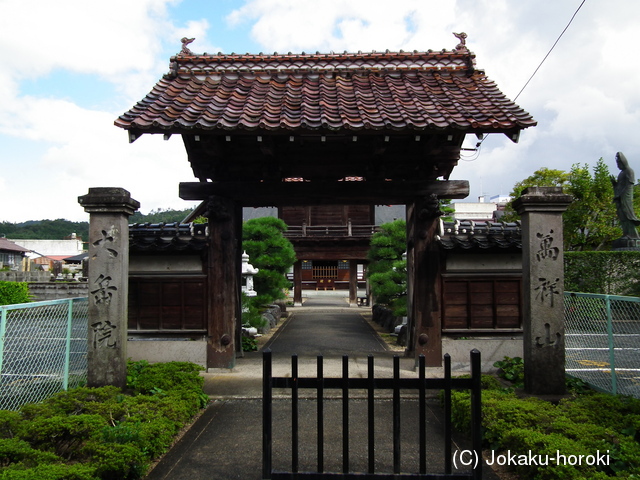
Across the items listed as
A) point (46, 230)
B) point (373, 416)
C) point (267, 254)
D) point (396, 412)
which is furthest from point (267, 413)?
point (46, 230)

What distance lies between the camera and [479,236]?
8.24 meters

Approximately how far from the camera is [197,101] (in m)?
7.43

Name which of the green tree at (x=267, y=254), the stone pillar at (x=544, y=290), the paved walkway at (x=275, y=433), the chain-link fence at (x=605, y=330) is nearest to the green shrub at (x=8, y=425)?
the paved walkway at (x=275, y=433)

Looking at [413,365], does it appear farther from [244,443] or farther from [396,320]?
[396,320]

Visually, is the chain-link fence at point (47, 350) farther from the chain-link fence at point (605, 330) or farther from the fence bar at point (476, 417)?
the chain-link fence at point (605, 330)

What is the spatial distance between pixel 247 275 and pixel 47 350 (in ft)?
34.1

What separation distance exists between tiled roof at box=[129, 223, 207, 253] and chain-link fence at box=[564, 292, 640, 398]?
6.45 meters

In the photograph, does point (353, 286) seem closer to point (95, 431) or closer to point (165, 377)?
point (165, 377)

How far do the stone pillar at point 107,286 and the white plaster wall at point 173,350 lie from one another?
2.26m

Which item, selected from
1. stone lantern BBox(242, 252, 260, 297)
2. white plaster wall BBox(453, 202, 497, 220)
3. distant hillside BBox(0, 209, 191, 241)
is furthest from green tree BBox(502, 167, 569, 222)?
distant hillside BBox(0, 209, 191, 241)

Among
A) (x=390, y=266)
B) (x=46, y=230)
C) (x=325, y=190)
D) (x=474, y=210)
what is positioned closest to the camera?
(x=325, y=190)

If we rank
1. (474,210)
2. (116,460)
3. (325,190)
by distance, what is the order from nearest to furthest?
(116,460), (325,190), (474,210)

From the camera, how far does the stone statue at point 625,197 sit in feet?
60.1

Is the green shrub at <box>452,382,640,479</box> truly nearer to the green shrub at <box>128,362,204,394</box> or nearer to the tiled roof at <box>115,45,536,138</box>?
the green shrub at <box>128,362,204,394</box>
